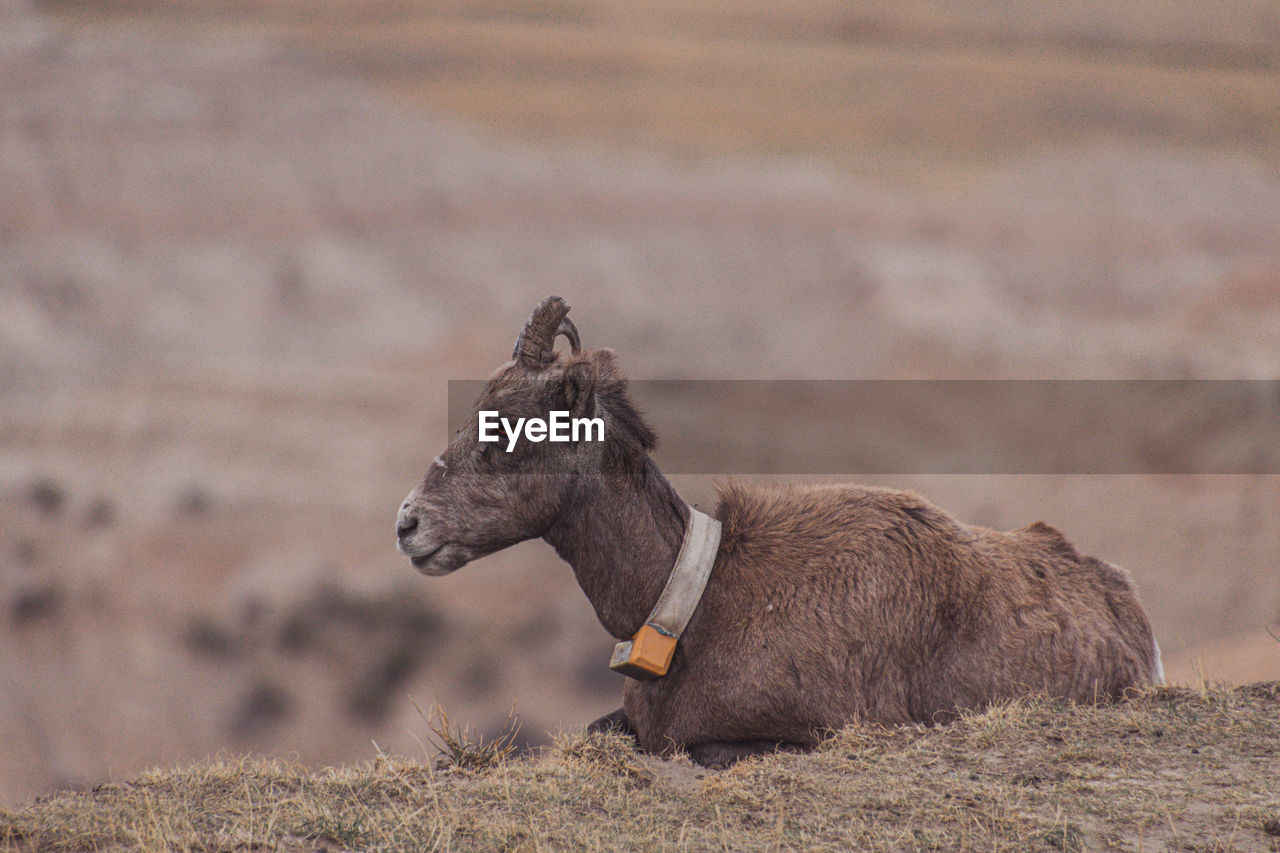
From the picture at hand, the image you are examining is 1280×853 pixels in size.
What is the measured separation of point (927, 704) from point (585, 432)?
8.90 feet

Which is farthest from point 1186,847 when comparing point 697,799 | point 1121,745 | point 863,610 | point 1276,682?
point 1276,682

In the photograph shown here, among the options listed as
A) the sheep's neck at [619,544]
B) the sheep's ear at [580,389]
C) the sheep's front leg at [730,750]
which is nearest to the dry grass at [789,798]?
the sheep's front leg at [730,750]

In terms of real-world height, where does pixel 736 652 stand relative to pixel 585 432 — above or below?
below

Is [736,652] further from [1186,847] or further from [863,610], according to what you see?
[1186,847]

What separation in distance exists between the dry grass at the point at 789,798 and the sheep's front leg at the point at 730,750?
0.35 meters

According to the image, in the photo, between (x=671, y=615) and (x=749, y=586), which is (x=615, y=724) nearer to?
(x=671, y=615)

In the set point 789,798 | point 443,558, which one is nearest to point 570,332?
point 443,558

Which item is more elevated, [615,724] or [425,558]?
[425,558]

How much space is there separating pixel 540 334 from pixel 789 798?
316 cm

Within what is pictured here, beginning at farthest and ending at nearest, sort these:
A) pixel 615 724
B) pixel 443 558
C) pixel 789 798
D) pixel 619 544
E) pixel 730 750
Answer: pixel 615 724, pixel 619 544, pixel 443 558, pixel 730 750, pixel 789 798

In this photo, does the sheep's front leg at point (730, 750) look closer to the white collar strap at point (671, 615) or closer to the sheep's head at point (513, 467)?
the white collar strap at point (671, 615)

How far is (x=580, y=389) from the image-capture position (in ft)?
23.5

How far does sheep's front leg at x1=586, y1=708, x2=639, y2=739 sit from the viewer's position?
24.6 feet

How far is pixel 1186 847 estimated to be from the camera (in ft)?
16.0
